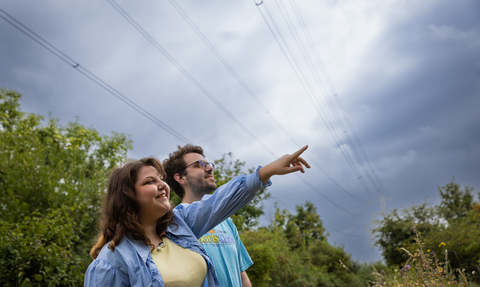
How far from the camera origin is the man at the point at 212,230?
8.77 ft

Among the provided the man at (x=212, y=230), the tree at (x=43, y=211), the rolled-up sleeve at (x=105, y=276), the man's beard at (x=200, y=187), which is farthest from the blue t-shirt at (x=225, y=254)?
the tree at (x=43, y=211)

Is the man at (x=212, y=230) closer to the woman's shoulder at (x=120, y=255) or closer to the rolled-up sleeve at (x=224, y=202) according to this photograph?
the rolled-up sleeve at (x=224, y=202)

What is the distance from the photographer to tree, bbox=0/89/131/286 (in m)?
5.28

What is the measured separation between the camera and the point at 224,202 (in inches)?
77.2

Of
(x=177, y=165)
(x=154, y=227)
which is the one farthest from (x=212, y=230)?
(x=154, y=227)

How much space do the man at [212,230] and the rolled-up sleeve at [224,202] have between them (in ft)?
2.19

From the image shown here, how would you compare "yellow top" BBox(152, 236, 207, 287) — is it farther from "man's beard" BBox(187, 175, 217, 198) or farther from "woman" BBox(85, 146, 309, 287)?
"man's beard" BBox(187, 175, 217, 198)

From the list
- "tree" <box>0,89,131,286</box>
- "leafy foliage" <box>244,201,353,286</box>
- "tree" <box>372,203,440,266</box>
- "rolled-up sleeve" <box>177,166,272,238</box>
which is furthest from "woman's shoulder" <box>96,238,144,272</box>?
"tree" <box>372,203,440,266</box>

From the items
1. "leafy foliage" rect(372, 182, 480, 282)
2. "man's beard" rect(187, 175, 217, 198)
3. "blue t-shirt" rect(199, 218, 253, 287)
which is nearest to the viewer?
"blue t-shirt" rect(199, 218, 253, 287)

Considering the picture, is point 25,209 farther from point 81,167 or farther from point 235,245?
point 235,245

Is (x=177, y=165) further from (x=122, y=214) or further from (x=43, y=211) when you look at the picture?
(x=43, y=211)

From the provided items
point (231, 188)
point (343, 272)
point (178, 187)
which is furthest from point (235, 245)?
point (343, 272)

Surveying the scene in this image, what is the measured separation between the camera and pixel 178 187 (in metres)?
3.43

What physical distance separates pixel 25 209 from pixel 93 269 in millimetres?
7286
